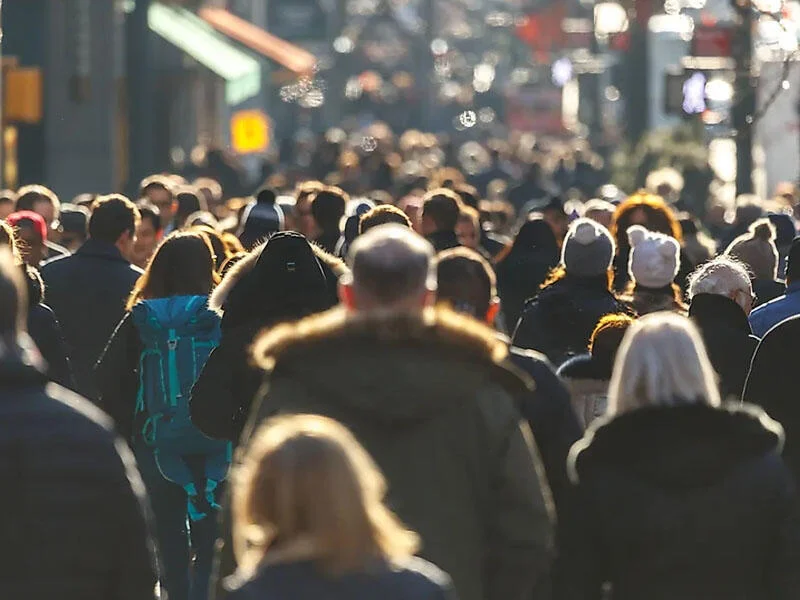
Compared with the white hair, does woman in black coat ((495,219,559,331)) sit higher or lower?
lower

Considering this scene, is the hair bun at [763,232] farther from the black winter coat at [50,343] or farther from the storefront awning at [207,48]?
the storefront awning at [207,48]

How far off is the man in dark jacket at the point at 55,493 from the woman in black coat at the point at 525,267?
8561 mm

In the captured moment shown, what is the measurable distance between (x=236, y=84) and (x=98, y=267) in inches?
1213

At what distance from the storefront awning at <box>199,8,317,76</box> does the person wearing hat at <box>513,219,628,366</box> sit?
37212 mm

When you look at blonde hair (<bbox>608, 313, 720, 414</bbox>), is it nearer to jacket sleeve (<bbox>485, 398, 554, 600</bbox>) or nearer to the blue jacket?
jacket sleeve (<bbox>485, 398, 554, 600</bbox>)

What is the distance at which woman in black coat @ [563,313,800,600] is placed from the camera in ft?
20.6

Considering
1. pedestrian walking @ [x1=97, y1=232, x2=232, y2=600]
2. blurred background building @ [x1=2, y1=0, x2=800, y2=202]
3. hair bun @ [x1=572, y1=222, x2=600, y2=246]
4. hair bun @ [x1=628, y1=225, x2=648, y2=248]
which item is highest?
blurred background building @ [x1=2, y1=0, x2=800, y2=202]

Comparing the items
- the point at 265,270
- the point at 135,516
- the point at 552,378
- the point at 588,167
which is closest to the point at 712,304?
the point at 265,270

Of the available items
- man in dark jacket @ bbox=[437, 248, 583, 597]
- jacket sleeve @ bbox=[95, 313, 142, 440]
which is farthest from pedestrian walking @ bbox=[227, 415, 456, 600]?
jacket sleeve @ bbox=[95, 313, 142, 440]

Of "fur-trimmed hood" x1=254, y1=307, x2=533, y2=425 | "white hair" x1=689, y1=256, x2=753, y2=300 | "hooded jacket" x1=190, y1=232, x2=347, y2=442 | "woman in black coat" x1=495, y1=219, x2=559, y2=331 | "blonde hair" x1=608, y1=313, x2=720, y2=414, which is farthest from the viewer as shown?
"woman in black coat" x1=495, y1=219, x2=559, y2=331

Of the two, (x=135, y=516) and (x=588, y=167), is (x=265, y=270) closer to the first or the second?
(x=135, y=516)

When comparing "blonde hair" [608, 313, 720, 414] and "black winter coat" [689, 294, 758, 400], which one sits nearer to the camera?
"blonde hair" [608, 313, 720, 414]

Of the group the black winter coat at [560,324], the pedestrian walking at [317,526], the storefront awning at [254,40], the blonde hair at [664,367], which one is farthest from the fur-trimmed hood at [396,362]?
the storefront awning at [254,40]

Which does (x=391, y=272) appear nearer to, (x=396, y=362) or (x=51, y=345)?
(x=396, y=362)
